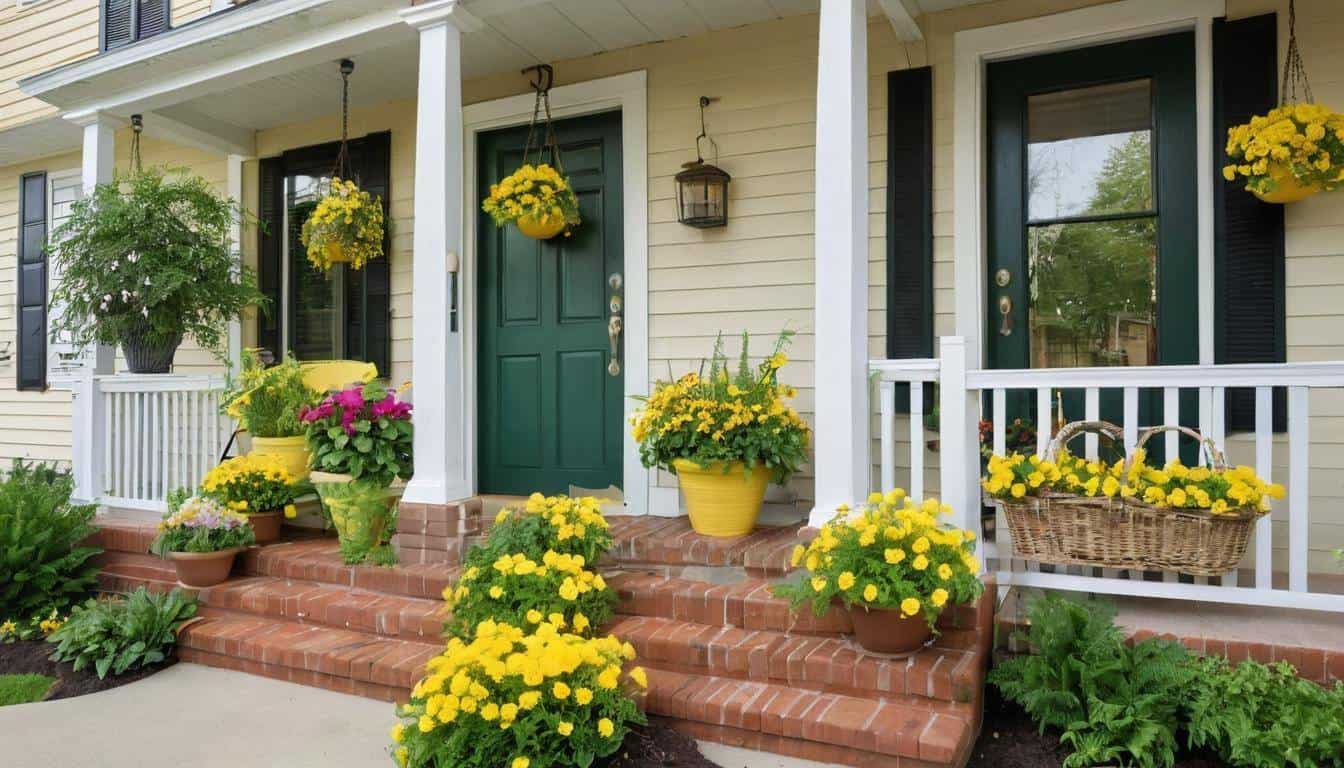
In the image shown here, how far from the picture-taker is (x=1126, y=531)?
2.50 meters

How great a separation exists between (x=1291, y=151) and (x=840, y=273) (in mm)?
1575

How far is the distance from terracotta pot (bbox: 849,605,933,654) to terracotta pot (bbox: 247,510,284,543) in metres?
2.83

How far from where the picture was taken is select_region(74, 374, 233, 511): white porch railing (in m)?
4.42

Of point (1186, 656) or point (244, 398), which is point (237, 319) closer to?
point (244, 398)

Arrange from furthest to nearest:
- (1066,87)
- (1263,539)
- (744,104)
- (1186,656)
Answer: (744,104) < (1066,87) < (1263,539) < (1186,656)

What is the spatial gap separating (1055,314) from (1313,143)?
1.04 m

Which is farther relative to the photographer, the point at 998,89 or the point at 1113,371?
the point at 998,89

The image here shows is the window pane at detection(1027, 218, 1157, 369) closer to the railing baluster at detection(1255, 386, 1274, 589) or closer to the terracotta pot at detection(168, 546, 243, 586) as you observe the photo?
the railing baluster at detection(1255, 386, 1274, 589)

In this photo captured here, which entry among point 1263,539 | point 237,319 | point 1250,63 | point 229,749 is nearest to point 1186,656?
point 1263,539

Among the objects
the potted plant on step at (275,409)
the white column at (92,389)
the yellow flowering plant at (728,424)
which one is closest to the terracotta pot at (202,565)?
the potted plant on step at (275,409)

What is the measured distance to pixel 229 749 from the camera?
8.29ft

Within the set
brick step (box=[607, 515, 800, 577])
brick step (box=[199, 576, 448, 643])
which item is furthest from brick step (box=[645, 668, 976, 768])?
brick step (box=[199, 576, 448, 643])

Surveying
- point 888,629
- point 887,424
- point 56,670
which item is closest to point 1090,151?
point 887,424

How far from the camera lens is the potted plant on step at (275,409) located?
4141 millimetres
